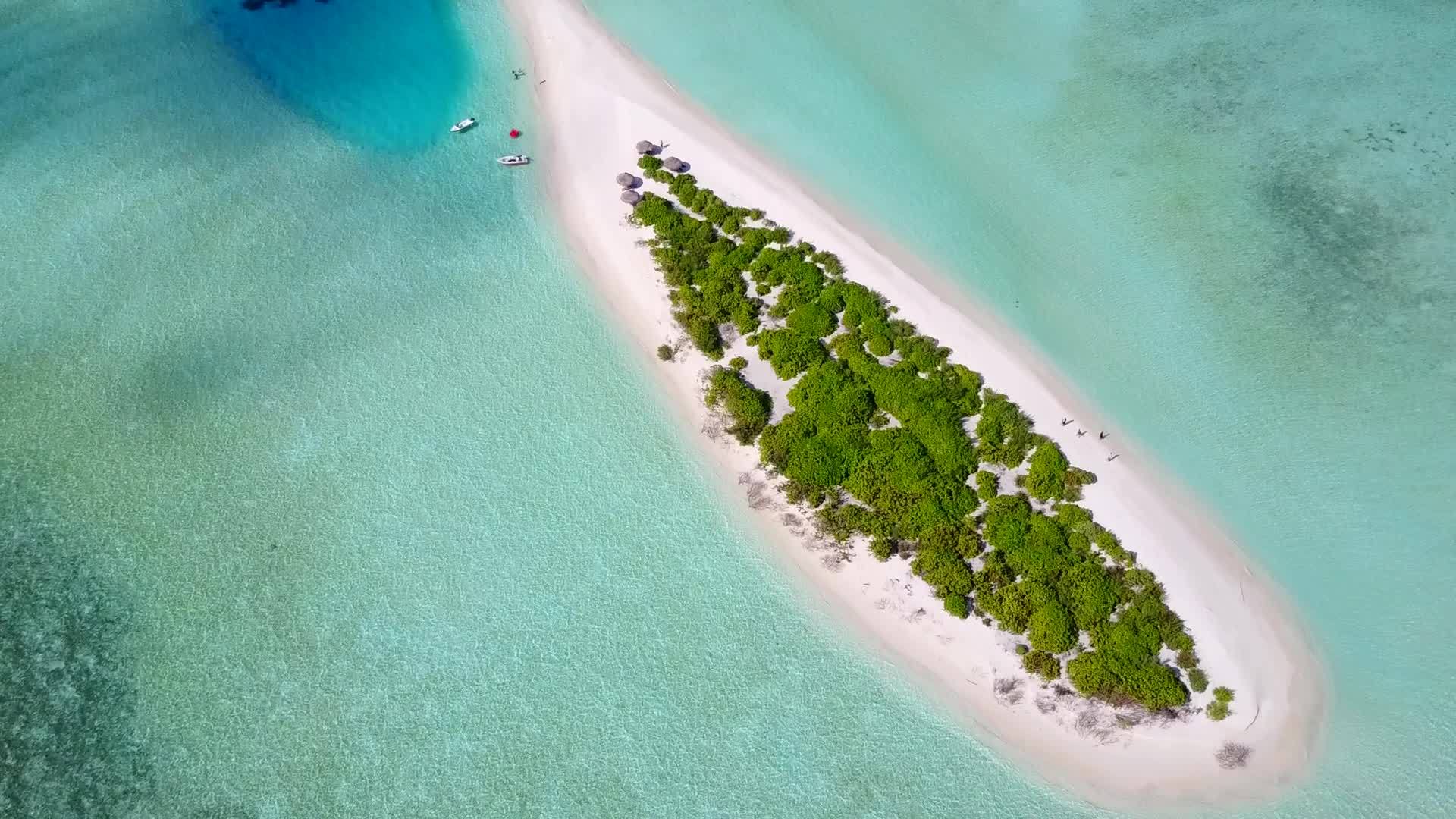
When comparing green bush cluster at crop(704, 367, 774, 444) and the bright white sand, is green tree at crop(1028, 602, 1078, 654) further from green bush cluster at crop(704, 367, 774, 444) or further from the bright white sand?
green bush cluster at crop(704, 367, 774, 444)

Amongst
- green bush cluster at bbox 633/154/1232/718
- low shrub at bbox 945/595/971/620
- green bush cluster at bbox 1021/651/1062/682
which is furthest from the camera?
low shrub at bbox 945/595/971/620

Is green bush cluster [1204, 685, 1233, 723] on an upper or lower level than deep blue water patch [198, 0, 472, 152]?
upper

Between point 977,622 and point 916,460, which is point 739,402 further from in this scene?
point 977,622

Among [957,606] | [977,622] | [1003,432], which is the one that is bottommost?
[957,606]

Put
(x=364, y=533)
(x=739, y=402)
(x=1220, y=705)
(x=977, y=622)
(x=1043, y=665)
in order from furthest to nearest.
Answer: (x=739, y=402), (x=364, y=533), (x=977, y=622), (x=1043, y=665), (x=1220, y=705)

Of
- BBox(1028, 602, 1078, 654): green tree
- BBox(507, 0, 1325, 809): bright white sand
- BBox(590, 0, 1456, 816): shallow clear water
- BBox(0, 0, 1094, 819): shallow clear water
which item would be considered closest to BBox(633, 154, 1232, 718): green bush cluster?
BBox(1028, 602, 1078, 654): green tree

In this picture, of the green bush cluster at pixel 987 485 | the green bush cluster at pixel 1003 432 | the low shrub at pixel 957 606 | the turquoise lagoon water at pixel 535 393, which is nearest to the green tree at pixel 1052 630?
the low shrub at pixel 957 606

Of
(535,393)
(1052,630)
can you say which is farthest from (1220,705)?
(535,393)
